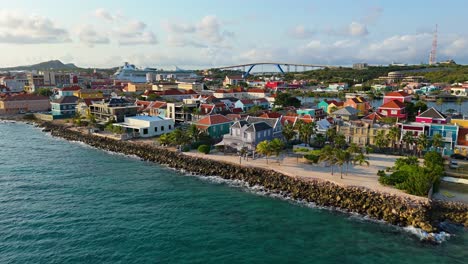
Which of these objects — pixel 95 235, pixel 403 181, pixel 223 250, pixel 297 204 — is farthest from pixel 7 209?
pixel 403 181

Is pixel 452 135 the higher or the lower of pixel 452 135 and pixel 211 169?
the higher

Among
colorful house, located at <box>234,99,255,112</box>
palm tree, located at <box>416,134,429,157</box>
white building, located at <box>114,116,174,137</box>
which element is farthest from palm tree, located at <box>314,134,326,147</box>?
colorful house, located at <box>234,99,255,112</box>

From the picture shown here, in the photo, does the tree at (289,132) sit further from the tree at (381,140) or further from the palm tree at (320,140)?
the tree at (381,140)

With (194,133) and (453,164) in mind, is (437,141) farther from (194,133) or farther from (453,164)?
(194,133)

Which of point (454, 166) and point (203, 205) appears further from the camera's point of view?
point (454, 166)

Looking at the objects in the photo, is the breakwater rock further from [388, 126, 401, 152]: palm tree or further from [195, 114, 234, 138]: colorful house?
[388, 126, 401, 152]: palm tree

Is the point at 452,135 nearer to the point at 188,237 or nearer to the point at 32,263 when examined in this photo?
the point at 188,237
